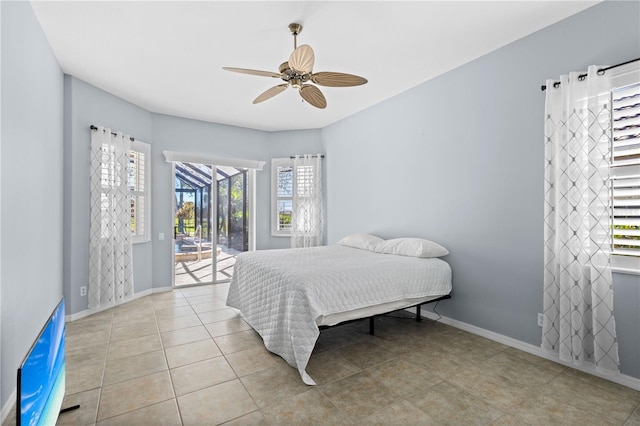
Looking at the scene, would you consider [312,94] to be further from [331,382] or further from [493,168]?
[331,382]

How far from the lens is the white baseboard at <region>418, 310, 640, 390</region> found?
85.4 inches

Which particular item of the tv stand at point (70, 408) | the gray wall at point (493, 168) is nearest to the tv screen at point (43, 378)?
the tv stand at point (70, 408)

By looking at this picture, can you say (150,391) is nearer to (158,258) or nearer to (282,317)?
(282,317)

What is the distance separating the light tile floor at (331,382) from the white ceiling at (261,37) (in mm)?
2741

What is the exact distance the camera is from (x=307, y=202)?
5.48 meters

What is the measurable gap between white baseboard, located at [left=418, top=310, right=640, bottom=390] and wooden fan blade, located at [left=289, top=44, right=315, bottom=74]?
2930 millimetres

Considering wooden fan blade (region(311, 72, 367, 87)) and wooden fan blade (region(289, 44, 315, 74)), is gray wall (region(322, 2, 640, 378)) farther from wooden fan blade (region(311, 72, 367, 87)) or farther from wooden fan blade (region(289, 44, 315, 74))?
wooden fan blade (region(289, 44, 315, 74))

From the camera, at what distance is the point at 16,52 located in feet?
6.62

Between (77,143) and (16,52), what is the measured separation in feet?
5.60

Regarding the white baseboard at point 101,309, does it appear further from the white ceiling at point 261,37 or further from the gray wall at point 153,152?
the white ceiling at point 261,37

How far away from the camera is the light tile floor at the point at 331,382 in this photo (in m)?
1.85

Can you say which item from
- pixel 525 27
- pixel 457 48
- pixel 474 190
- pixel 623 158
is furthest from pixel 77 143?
pixel 623 158

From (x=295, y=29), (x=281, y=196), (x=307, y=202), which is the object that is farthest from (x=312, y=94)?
(x=281, y=196)

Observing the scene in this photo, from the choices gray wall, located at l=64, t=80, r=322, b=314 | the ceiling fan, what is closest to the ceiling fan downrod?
the ceiling fan
